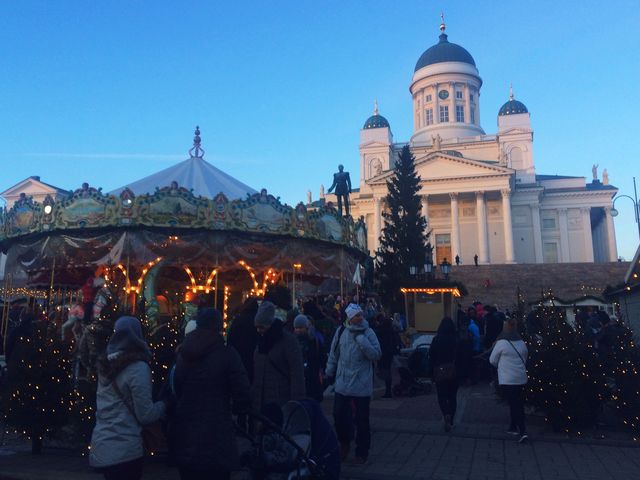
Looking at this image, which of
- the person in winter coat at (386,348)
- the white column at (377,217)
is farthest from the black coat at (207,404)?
the white column at (377,217)

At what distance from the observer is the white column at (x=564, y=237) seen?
194 ft

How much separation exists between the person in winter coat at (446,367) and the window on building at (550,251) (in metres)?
55.7

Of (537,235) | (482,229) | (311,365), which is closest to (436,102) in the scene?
(482,229)

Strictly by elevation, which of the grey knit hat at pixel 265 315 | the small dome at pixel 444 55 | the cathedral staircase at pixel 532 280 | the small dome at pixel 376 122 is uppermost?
the small dome at pixel 444 55

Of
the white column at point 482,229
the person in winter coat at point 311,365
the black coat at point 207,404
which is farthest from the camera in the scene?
the white column at point 482,229

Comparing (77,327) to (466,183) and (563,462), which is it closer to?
(563,462)

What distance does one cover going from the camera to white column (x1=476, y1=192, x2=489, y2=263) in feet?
181

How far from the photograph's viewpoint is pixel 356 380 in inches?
249

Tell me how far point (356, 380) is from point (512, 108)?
211 feet

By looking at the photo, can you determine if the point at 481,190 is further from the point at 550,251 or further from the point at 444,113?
the point at 444,113

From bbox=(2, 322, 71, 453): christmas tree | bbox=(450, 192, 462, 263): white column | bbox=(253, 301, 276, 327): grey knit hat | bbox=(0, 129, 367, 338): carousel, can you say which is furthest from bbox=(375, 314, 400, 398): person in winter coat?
bbox=(450, 192, 462, 263): white column

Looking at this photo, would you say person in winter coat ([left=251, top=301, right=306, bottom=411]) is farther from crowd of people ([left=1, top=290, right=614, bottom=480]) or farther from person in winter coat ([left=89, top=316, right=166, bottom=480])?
person in winter coat ([left=89, top=316, right=166, bottom=480])

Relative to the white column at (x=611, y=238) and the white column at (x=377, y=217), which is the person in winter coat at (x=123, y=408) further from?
the white column at (x=611, y=238)

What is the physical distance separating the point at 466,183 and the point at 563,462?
51500 millimetres
